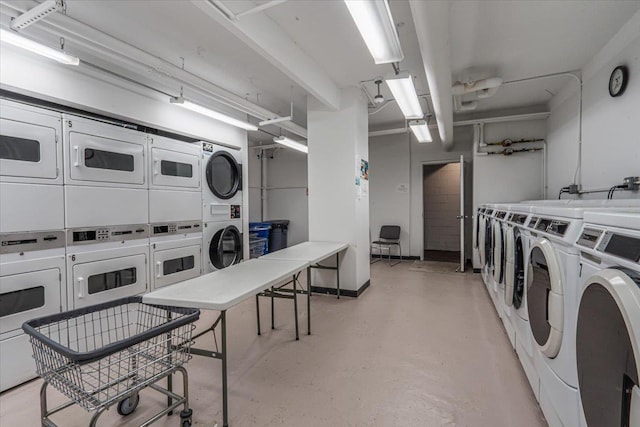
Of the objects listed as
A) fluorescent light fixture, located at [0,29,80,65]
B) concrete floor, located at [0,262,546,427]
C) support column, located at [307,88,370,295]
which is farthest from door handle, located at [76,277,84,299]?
support column, located at [307,88,370,295]

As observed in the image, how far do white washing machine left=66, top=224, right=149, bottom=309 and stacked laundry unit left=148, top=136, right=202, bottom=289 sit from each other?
0.17 meters

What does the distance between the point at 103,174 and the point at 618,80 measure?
531 centimetres

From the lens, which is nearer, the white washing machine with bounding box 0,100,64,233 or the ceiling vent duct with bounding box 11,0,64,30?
the ceiling vent duct with bounding box 11,0,64,30

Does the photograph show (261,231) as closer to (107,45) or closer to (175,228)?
(175,228)

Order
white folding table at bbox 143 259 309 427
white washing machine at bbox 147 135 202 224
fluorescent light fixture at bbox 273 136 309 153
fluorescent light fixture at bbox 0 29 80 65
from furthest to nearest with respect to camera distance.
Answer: fluorescent light fixture at bbox 273 136 309 153, white washing machine at bbox 147 135 202 224, fluorescent light fixture at bbox 0 29 80 65, white folding table at bbox 143 259 309 427

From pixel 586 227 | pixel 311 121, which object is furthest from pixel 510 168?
pixel 586 227

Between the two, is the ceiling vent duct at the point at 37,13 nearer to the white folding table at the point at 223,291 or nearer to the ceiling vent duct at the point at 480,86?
the white folding table at the point at 223,291

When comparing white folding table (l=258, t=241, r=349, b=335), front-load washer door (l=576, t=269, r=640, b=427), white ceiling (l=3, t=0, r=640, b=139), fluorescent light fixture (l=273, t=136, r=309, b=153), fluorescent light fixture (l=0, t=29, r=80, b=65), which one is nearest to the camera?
front-load washer door (l=576, t=269, r=640, b=427)

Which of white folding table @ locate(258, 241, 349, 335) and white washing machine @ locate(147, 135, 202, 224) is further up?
white washing machine @ locate(147, 135, 202, 224)

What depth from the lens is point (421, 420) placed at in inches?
72.1

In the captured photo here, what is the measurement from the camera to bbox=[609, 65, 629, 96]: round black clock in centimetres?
291

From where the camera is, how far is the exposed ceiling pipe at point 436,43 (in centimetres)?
197

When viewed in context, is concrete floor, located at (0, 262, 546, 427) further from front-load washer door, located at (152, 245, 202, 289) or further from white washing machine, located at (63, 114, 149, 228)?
white washing machine, located at (63, 114, 149, 228)

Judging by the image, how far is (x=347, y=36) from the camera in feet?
9.66
